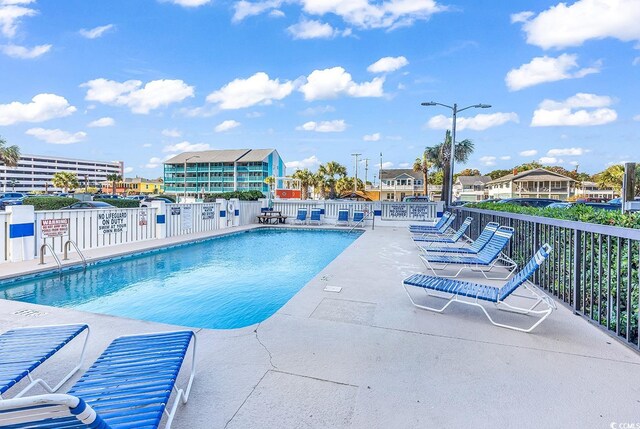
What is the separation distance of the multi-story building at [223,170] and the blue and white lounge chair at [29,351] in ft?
214

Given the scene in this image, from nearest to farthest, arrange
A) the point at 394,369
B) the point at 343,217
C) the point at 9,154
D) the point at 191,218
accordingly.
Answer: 1. the point at 394,369
2. the point at 191,218
3. the point at 343,217
4. the point at 9,154

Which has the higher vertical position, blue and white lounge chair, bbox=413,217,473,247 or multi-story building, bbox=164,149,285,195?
multi-story building, bbox=164,149,285,195

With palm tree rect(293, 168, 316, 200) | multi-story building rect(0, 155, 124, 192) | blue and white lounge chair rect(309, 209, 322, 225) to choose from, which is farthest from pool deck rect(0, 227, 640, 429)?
multi-story building rect(0, 155, 124, 192)

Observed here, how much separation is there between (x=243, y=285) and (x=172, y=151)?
78.2 m

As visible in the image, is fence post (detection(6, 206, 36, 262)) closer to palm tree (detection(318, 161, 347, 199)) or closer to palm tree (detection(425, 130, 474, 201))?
palm tree (detection(425, 130, 474, 201))

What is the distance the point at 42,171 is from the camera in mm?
112625

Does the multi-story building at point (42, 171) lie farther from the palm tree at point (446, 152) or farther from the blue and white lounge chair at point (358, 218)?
the blue and white lounge chair at point (358, 218)

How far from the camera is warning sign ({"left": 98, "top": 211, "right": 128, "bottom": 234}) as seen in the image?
9703 millimetres

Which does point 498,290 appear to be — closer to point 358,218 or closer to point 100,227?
point 100,227

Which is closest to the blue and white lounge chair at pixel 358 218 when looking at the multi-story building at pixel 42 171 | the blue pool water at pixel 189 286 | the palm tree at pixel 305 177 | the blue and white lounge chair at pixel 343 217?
the blue and white lounge chair at pixel 343 217

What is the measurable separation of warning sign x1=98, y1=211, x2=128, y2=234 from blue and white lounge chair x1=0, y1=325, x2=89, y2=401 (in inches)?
305

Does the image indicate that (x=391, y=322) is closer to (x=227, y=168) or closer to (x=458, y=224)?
(x=458, y=224)

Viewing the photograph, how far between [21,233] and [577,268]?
32.8 feet

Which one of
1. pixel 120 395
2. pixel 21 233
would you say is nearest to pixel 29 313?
pixel 120 395
